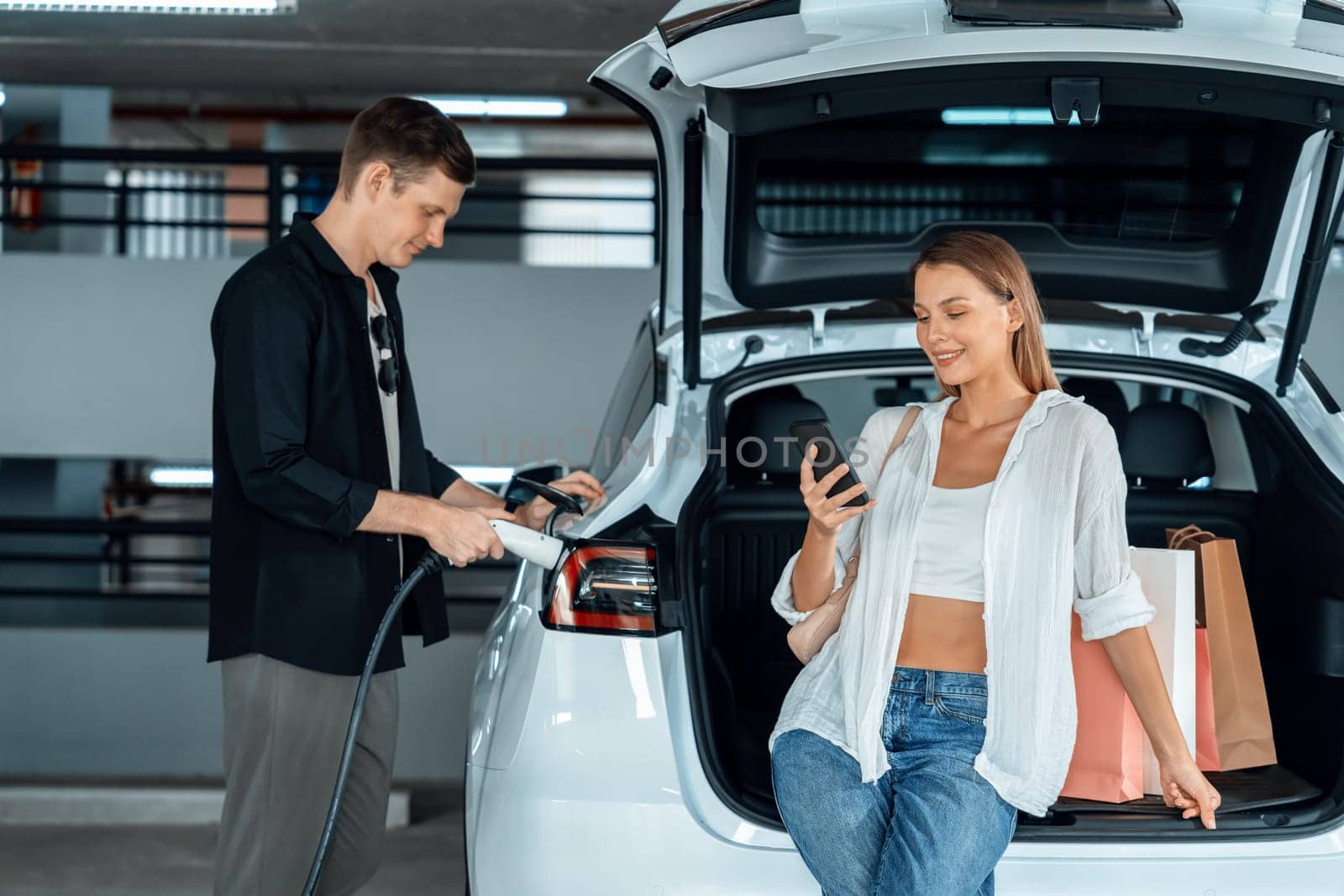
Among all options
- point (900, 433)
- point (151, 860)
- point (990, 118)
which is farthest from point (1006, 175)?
point (151, 860)

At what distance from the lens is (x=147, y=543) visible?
1191cm

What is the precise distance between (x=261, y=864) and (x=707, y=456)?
963mm

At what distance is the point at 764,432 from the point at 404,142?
96 cm

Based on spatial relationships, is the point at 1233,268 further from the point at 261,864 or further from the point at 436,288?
the point at 436,288

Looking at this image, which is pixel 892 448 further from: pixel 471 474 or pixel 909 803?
pixel 471 474

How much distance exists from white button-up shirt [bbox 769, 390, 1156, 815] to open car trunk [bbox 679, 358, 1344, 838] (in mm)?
137

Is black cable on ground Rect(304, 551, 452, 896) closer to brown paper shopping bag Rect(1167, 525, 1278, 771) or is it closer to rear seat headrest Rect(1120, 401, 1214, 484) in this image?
brown paper shopping bag Rect(1167, 525, 1278, 771)

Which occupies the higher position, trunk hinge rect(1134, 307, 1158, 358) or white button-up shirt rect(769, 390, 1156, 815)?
trunk hinge rect(1134, 307, 1158, 358)

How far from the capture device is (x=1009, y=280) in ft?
5.84

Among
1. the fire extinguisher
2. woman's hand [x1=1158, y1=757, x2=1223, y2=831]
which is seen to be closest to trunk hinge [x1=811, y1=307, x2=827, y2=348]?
woman's hand [x1=1158, y1=757, x2=1223, y2=831]

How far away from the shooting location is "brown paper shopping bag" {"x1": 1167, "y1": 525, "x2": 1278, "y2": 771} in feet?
6.66

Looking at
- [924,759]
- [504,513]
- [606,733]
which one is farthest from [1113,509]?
[504,513]

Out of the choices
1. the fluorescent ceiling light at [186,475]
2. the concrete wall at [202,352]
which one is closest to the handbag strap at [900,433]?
the concrete wall at [202,352]

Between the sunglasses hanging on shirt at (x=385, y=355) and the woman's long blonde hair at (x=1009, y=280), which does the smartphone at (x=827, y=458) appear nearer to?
the woman's long blonde hair at (x=1009, y=280)
